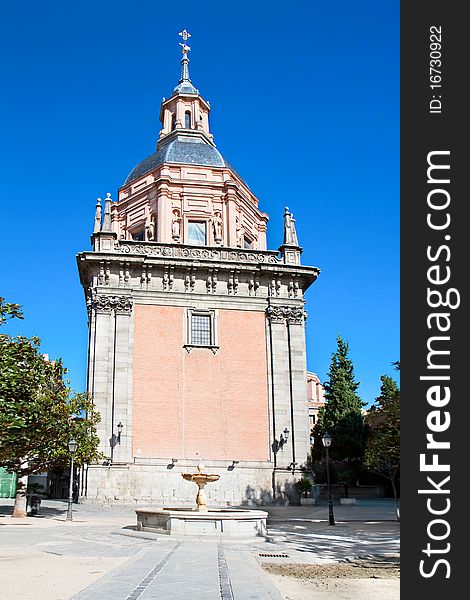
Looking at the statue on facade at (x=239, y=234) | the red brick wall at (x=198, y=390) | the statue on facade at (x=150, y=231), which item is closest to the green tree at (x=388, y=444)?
the red brick wall at (x=198, y=390)

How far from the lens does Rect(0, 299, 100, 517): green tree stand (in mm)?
15953

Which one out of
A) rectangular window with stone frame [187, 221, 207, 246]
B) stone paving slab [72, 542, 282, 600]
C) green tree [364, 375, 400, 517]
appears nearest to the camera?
stone paving slab [72, 542, 282, 600]

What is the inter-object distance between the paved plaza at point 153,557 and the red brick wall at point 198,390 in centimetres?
710

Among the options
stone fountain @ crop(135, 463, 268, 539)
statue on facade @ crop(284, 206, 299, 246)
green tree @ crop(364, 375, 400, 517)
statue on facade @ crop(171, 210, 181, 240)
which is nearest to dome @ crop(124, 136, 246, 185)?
statue on facade @ crop(171, 210, 181, 240)

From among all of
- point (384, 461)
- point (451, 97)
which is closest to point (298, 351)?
point (384, 461)

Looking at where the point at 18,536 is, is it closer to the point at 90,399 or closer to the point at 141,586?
the point at 141,586

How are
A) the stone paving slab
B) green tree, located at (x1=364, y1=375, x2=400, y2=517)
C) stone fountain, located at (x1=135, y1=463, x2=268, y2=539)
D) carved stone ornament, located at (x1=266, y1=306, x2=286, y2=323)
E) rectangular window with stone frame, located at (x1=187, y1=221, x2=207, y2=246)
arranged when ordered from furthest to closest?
rectangular window with stone frame, located at (x1=187, y1=221, x2=207, y2=246), carved stone ornament, located at (x1=266, y1=306, x2=286, y2=323), green tree, located at (x1=364, y1=375, x2=400, y2=517), stone fountain, located at (x1=135, y1=463, x2=268, y2=539), the stone paving slab

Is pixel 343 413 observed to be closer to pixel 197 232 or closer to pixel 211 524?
pixel 197 232

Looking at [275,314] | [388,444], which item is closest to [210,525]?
[388,444]

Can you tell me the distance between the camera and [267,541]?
15.1m

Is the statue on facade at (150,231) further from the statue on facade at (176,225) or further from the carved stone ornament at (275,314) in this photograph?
the carved stone ornament at (275,314)

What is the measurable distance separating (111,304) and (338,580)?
21345 mm

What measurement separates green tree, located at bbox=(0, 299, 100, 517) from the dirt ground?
7999mm

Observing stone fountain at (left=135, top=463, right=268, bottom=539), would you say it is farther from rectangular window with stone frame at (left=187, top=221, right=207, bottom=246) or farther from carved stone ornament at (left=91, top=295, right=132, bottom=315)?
rectangular window with stone frame at (left=187, top=221, right=207, bottom=246)
